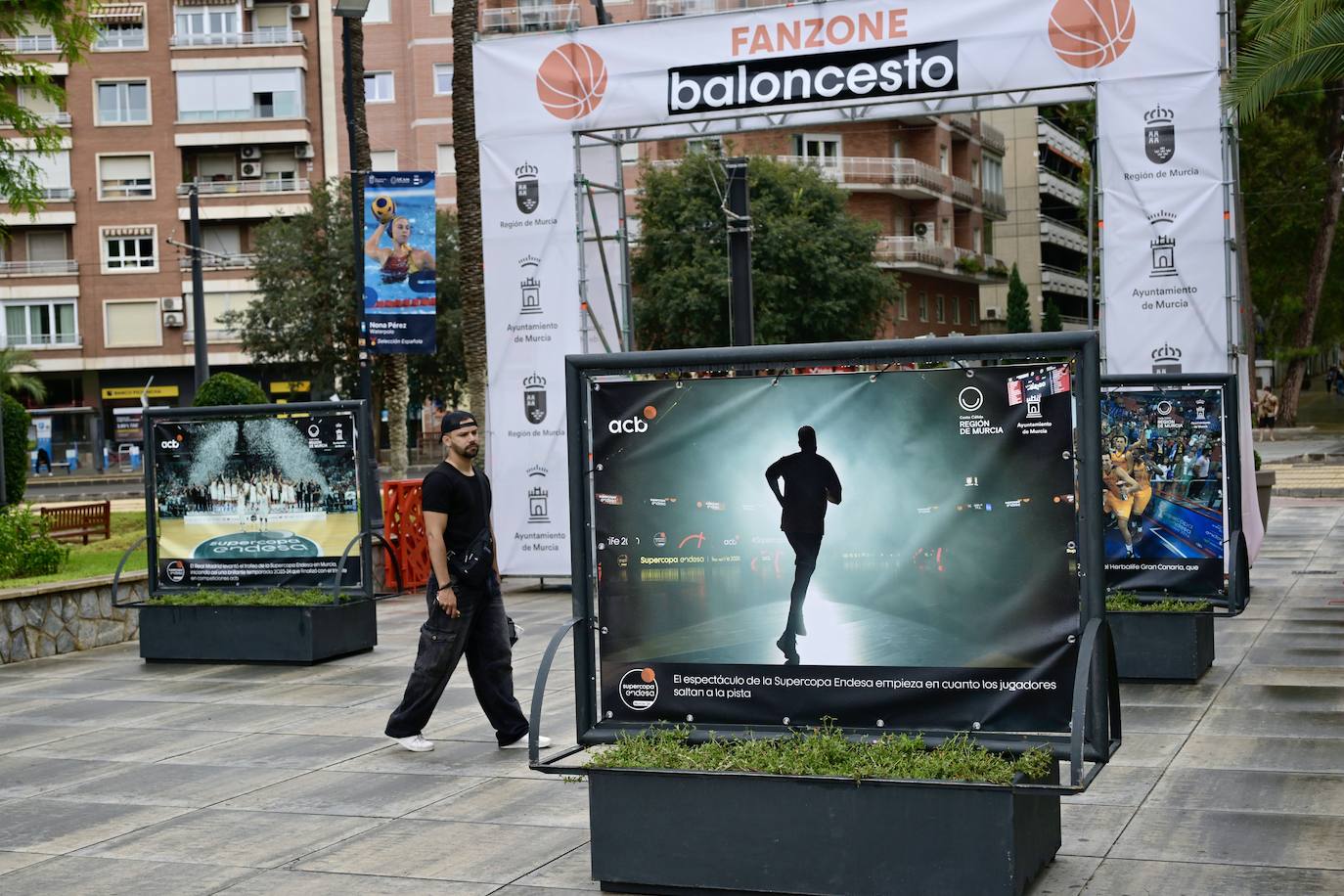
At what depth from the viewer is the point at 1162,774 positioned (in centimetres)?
752

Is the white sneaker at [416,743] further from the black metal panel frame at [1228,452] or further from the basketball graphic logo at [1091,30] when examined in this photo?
the basketball graphic logo at [1091,30]

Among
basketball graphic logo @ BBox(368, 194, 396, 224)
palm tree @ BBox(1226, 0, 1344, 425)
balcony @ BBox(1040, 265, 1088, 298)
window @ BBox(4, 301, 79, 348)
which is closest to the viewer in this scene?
palm tree @ BBox(1226, 0, 1344, 425)

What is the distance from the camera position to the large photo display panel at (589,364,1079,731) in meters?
5.51

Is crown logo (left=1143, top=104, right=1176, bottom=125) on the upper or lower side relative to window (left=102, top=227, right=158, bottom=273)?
lower

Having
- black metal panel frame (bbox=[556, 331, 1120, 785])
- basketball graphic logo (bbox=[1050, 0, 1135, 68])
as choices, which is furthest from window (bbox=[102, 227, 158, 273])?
black metal panel frame (bbox=[556, 331, 1120, 785])

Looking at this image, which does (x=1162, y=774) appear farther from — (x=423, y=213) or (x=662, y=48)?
(x=423, y=213)

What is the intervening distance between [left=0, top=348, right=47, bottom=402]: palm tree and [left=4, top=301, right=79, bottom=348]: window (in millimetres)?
1054

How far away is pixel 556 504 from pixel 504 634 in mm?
7387

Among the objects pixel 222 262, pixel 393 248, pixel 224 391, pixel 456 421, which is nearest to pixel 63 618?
pixel 456 421

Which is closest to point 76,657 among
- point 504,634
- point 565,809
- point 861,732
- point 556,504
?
point 556,504

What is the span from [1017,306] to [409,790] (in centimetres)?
6297

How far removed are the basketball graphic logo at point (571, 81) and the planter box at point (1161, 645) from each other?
8219mm

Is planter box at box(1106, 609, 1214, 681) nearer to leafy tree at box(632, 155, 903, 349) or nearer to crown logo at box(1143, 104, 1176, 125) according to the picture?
crown logo at box(1143, 104, 1176, 125)

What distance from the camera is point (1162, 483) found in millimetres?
10820
